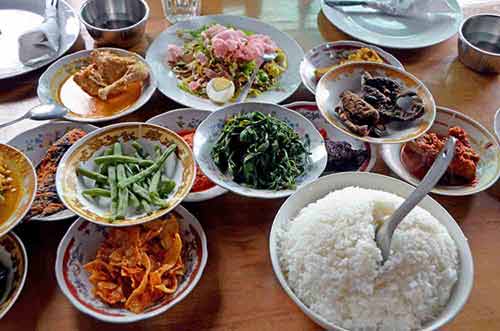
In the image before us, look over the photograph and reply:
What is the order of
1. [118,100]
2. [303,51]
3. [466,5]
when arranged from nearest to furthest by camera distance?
1. [118,100]
2. [303,51]
3. [466,5]

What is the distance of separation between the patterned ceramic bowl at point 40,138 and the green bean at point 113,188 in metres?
0.25

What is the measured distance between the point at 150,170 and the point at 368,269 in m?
0.66

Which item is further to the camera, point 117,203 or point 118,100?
point 118,100

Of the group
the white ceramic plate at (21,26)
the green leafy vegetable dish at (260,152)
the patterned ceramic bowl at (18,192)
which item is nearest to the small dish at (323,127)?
the green leafy vegetable dish at (260,152)

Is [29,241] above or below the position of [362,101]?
below

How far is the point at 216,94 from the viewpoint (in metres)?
1.71

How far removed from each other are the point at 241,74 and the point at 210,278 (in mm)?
857

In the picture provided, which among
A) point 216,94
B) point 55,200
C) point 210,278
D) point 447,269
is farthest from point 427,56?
point 55,200

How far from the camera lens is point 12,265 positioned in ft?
3.89

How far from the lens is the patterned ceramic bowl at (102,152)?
4.00 feet

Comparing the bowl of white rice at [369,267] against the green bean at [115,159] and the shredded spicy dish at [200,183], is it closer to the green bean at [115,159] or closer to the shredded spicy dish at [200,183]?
the shredded spicy dish at [200,183]

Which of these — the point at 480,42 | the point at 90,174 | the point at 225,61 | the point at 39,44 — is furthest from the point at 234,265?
the point at 480,42

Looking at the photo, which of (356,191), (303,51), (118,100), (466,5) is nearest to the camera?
(356,191)

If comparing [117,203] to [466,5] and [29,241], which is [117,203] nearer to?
[29,241]
